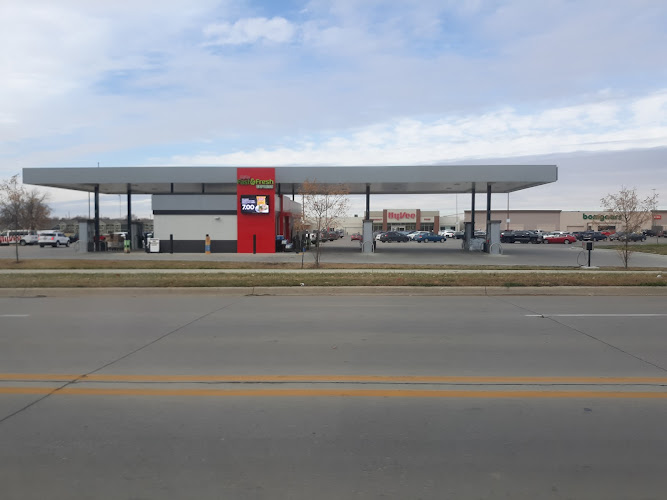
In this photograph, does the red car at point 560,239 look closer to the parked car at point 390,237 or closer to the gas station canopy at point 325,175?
the parked car at point 390,237

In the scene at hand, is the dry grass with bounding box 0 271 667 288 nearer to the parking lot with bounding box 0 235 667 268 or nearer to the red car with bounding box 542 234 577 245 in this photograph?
the parking lot with bounding box 0 235 667 268

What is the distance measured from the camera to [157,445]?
441 centimetres

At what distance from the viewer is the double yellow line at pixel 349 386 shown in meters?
5.72

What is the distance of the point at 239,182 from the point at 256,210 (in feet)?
6.74

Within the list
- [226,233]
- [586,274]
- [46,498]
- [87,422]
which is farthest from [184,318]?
[226,233]

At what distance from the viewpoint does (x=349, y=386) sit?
19.7ft

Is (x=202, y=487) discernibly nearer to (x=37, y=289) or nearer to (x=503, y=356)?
(x=503, y=356)

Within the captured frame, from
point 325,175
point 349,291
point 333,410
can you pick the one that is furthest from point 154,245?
point 333,410

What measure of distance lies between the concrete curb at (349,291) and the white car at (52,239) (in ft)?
119

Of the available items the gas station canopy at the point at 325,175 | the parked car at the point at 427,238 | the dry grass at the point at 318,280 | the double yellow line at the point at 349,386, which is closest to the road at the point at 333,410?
the double yellow line at the point at 349,386

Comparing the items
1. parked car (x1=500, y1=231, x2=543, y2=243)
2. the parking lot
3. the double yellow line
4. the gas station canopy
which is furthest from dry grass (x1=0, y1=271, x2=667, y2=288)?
parked car (x1=500, y1=231, x2=543, y2=243)

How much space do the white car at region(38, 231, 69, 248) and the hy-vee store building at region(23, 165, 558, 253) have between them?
14.6 meters

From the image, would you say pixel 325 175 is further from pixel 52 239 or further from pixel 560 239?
pixel 560 239

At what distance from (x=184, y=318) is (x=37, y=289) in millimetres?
6726
